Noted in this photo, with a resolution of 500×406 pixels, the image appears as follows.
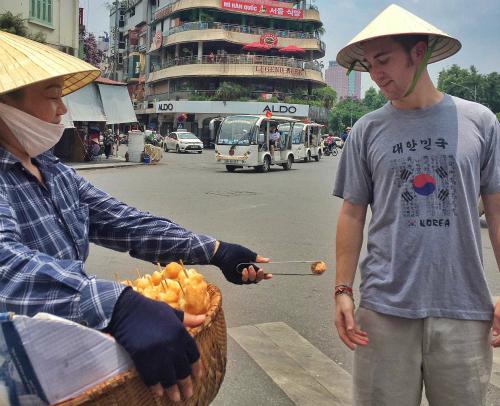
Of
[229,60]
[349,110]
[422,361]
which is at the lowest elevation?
[422,361]

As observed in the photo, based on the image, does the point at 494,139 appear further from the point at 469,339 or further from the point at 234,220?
the point at 234,220

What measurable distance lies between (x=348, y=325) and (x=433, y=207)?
53 cm

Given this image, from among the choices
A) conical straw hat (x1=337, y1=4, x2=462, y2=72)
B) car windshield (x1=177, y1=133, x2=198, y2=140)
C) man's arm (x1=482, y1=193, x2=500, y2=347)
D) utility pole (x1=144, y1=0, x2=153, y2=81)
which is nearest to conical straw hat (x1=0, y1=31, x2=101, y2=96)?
conical straw hat (x1=337, y1=4, x2=462, y2=72)

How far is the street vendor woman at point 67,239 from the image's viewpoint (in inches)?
45.9

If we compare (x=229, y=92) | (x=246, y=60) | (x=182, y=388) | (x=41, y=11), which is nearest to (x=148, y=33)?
(x=246, y=60)

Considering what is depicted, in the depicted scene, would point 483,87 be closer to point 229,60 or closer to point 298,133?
point 229,60

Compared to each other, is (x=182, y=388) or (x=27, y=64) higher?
(x=27, y=64)

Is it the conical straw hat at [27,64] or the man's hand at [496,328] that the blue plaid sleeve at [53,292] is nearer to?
the conical straw hat at [27,64]

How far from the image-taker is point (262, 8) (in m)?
53.9

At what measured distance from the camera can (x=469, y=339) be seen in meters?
1.83

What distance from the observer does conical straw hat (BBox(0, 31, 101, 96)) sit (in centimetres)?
147

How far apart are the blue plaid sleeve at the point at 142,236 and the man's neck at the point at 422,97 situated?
2.82ft

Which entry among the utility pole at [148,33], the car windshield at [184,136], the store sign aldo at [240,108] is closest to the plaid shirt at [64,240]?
the car windshield at [184,136]

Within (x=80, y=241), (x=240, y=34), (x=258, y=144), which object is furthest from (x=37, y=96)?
(x=240, y=34)
